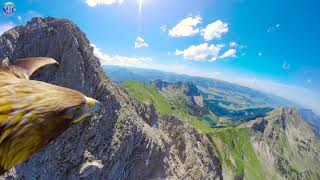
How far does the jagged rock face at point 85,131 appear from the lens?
44625mm

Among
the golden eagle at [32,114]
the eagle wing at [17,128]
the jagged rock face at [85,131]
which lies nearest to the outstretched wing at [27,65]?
the golden eagle at [32,114]

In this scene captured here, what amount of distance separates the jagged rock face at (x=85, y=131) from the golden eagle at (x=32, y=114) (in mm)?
42066

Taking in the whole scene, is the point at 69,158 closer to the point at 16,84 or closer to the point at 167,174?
the point at 167,174

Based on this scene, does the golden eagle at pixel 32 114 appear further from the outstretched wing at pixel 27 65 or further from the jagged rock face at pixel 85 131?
the jagged rock face at pixel 85 131

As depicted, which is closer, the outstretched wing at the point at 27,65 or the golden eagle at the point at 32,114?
the golden eagle at the point at 32,114

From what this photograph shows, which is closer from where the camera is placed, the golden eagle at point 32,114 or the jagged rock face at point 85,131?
the golden eagle at point 32,114

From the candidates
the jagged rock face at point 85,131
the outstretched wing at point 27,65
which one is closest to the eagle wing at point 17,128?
the outstretched wing at point 27,65

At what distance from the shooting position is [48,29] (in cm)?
4806

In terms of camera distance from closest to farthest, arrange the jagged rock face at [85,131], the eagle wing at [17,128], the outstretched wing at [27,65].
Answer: the eagle wing at [17,128] → the outstretched wing at [27,65] → the jagged rock face at [85,131]

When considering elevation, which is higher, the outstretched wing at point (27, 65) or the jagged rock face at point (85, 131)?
the outstretched wing at point (27, 65)

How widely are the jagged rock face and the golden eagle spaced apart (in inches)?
1656

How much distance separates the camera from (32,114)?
2.56 meters

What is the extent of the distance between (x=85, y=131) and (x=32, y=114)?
45.3 m

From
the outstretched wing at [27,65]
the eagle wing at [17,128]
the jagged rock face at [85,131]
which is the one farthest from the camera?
the jagged rock face at [85,131]
